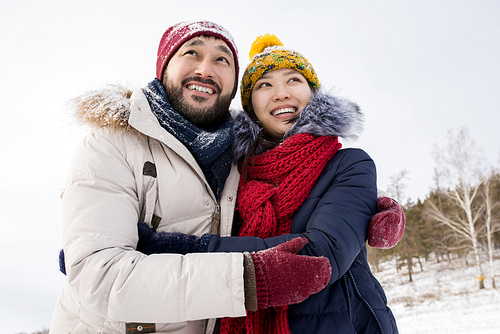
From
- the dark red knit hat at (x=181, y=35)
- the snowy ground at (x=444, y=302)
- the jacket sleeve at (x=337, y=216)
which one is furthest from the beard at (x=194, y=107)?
the snowy ground at (x=444, y=302)

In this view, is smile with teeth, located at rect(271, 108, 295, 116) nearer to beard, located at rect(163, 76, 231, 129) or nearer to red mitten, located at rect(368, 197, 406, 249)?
beard, located at rect(163, 76, 231, 129)

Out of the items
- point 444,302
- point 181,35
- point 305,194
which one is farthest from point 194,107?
point 444,302

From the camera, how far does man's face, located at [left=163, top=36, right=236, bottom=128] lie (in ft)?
7.02

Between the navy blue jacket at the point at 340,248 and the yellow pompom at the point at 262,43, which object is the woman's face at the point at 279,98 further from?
the navy blue jacket at the point at 340,248

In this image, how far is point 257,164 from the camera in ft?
6.91

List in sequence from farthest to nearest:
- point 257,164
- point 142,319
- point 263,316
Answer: point 257,164, point 263,316, point 142,319

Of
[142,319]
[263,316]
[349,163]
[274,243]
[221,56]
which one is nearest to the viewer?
[142,319]

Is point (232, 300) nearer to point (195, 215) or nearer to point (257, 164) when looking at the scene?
point (195, 215)

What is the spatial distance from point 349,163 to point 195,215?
1008 millimetres

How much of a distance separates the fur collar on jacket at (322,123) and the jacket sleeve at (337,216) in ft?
0.61

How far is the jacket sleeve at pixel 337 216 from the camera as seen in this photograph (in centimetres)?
141

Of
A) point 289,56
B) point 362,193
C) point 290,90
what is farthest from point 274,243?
point 289,56

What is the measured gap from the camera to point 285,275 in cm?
121

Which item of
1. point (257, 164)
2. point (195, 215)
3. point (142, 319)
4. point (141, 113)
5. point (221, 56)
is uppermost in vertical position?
point (221, 56)
